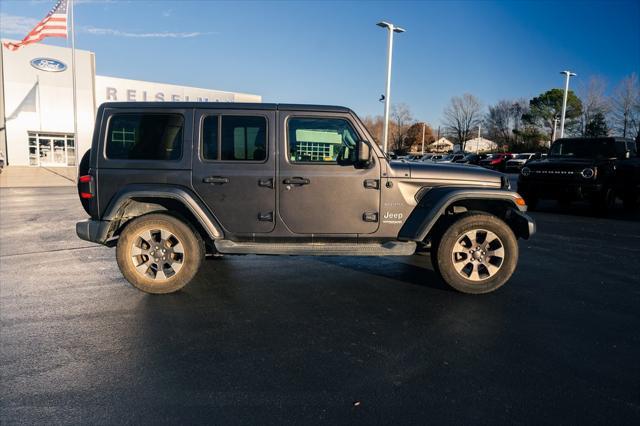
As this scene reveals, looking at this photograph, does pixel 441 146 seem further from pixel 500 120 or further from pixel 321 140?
pixel 321 140

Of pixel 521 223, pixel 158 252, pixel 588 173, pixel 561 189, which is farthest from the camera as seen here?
pixel 561 189

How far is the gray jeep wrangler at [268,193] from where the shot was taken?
15.6 feet

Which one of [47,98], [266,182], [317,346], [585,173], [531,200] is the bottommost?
[317,346]

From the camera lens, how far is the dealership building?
33750 mm

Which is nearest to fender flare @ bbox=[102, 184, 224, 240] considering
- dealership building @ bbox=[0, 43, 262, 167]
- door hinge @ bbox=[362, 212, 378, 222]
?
door hinge @ bbox=[362, 212, 378, 222]

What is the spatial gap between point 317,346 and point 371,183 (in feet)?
6.39

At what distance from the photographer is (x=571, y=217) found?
1134cm

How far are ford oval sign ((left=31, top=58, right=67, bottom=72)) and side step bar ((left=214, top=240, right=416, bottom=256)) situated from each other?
3731 centimetres

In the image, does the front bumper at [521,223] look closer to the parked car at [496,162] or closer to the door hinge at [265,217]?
the door hinge at [265,217]

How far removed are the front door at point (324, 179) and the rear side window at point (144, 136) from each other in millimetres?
1166

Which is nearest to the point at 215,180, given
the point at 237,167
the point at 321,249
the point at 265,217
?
the point at 237,167

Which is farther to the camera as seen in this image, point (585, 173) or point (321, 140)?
point (585, 173)

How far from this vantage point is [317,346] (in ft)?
11.6

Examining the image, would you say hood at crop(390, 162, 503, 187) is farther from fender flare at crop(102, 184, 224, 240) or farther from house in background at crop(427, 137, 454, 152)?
house in background at crop(427, 137, 454, 152)
